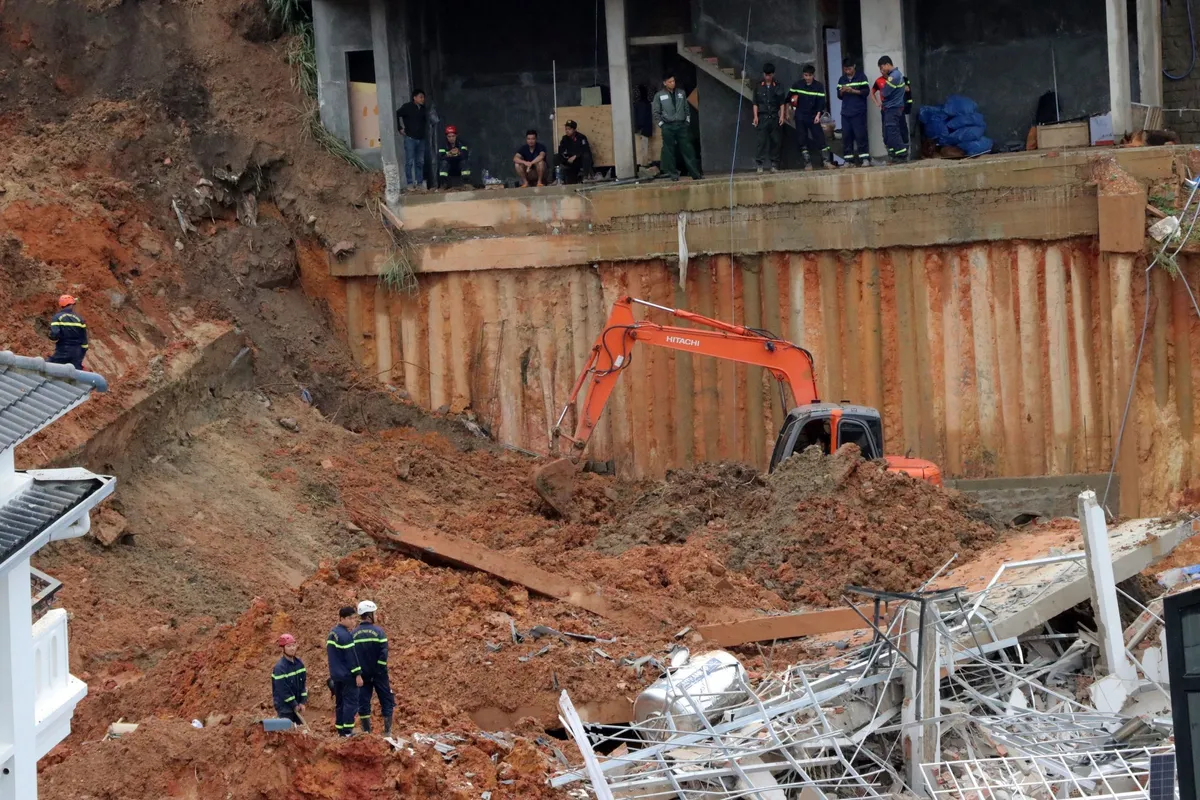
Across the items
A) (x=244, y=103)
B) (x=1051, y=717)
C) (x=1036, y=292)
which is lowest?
(x=1051, y=717)

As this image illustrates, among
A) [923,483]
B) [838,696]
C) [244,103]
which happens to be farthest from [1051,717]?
[244,103]

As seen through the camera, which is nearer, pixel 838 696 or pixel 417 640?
pixel 838 696

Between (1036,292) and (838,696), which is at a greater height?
(1036,292)

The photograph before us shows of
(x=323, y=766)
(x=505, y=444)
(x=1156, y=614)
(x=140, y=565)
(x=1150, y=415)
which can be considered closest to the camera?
(x=323, y=766)

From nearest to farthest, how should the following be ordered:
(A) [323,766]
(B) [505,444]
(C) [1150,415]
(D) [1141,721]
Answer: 1. (A) [323,766]
2. (D) [1141,721]
3. (C) [1150,415]
4. (B) [505,444]

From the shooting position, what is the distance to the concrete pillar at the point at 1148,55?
23.8 metres

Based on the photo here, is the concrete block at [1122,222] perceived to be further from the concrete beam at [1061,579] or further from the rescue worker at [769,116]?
the concrete beam at [1061,579]

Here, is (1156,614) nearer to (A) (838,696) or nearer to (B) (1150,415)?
(A) (838,696)

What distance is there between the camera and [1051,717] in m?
13.0

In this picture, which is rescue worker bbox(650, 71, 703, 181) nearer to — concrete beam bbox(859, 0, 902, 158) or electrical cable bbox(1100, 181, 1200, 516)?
concrete beam bbox(859, 0, 902, 158)

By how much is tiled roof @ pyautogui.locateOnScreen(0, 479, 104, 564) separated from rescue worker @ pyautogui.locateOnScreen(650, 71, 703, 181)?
46.8 feet

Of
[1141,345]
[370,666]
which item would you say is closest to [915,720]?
[370,666]

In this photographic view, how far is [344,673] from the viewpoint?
12789 millimetres

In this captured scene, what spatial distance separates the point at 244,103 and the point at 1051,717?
52.0 ft
